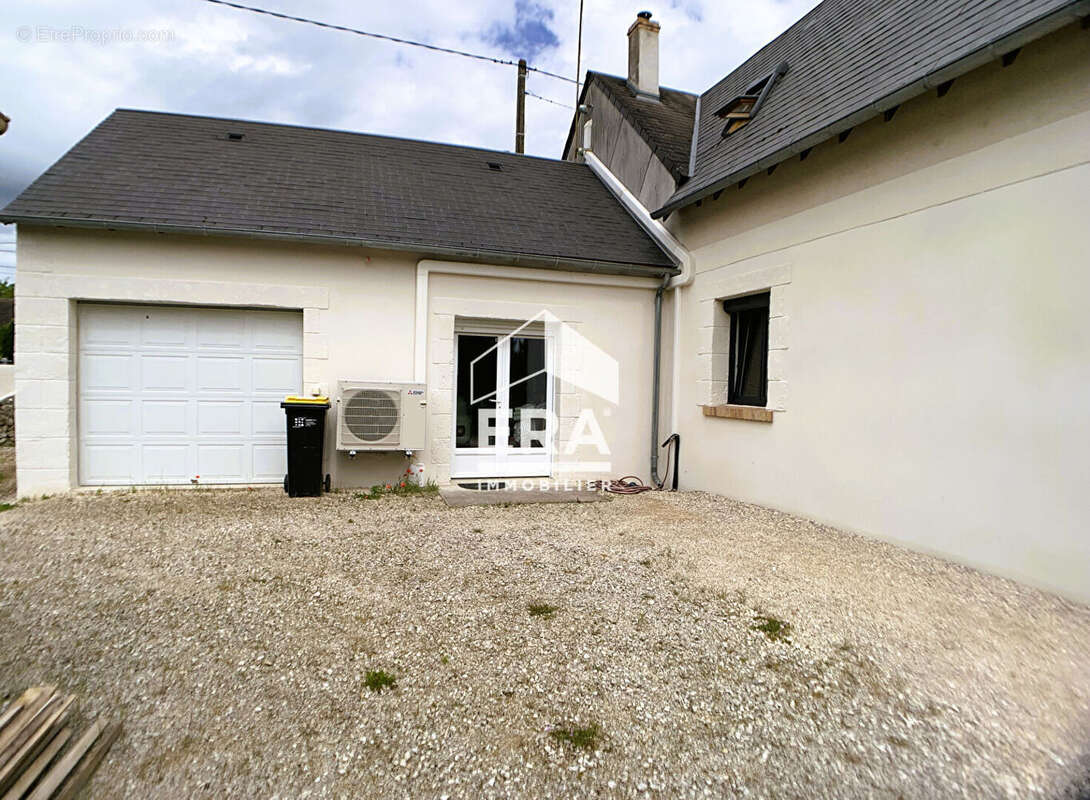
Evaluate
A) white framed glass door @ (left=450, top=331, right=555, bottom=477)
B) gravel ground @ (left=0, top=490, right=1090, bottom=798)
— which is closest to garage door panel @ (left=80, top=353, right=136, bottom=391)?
gravel ground @ (left=0, top=490, right=1090, bottom=798)

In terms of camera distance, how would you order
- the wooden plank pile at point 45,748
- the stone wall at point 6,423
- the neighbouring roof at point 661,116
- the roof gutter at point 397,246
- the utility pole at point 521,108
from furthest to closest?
the utility pole at point 521,108 → the stone wall at point 6,423 → the neighbouring roof at point 661,116 → the roof gutter at point 397,246 → the wooden plank pile at point 45,748

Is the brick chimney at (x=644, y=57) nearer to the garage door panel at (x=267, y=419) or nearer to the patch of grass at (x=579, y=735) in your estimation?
the garage door panel at (x=267, y=419)

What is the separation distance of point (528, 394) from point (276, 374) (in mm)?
3096

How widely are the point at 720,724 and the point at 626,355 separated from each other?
5693 mm

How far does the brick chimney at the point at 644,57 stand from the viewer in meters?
10.2

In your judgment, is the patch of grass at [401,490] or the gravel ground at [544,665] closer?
the gravel ground at [544,665]

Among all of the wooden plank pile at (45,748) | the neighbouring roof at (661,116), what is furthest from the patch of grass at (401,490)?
the neighbouring roof at (661,116)

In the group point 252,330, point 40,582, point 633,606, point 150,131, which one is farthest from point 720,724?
point 150,131

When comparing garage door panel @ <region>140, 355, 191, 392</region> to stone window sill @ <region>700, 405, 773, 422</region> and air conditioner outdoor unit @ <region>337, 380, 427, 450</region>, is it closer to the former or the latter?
air conditioner outdoor unit @ <region>337, 380, 427, 450</region>

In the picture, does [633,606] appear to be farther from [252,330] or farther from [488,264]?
[252,330]

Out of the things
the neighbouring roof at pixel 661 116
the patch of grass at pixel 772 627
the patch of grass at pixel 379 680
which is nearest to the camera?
the patch of grass at pixel 379 680

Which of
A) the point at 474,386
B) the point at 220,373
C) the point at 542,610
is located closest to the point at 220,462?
the point at 220,373

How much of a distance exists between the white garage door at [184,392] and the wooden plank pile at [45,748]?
178 inches

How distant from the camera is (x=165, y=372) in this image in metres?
6.39
